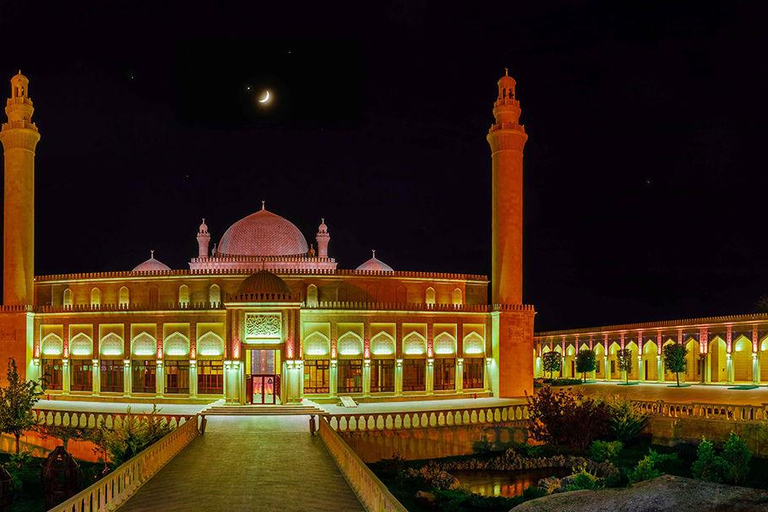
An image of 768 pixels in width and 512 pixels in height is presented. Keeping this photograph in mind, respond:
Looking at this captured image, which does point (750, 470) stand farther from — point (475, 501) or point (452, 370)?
point (452, 370)

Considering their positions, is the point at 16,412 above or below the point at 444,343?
below

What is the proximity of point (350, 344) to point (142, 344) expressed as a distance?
26.6 feet

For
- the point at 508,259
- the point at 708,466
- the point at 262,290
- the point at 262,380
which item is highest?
the point at 508,259

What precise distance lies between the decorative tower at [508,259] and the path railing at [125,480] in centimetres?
1707

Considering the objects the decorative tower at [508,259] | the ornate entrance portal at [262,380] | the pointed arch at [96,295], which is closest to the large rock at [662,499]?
the ornate entrance portal at [262,380]

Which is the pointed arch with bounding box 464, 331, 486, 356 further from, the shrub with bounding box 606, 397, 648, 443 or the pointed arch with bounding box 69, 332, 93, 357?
the pointed arch with bounding box 69, 332, 93, 357

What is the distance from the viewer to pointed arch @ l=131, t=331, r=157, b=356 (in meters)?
33.2

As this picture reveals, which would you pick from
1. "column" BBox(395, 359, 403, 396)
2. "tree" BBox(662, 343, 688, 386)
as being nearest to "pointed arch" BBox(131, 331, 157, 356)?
"column" BBox(395, 359, 403, 396)

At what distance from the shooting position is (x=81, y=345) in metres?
34.2

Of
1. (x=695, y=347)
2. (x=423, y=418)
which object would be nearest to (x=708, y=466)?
(x=423, y=418)

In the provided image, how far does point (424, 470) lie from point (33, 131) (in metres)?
23.7

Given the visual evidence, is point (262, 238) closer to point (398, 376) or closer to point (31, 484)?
point (398, 376)

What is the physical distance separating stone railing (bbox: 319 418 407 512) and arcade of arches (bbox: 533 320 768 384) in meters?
29.2

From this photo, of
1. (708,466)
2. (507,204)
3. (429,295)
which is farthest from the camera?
(429,295)
